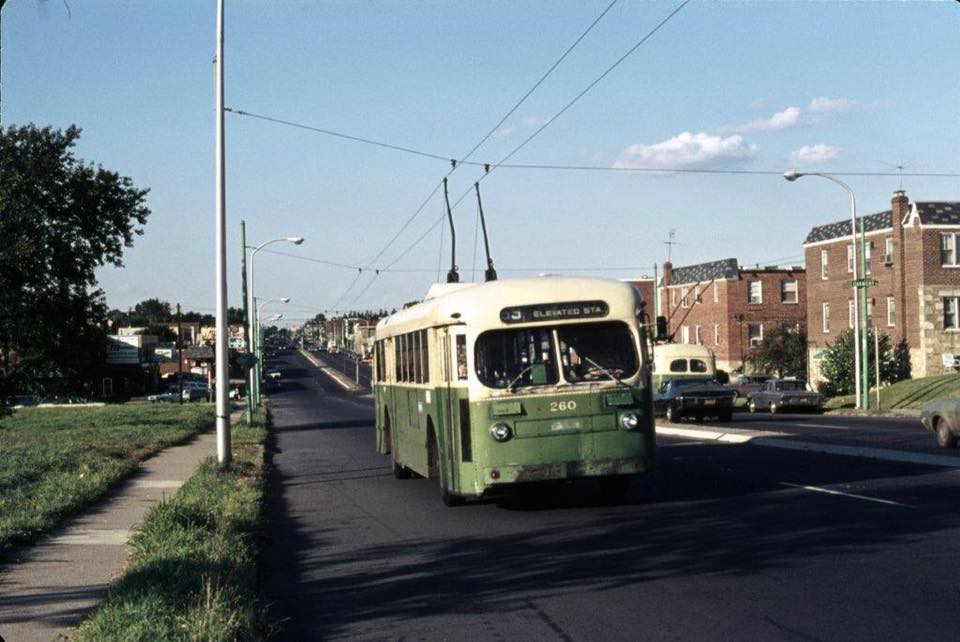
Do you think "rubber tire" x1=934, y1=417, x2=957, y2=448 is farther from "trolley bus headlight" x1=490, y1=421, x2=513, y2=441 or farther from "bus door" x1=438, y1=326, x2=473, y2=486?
"trolley bus headlight" x1=490, y1=421, x2=513, y2=441

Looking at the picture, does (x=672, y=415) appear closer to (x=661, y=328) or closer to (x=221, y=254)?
(x=221, y=254)

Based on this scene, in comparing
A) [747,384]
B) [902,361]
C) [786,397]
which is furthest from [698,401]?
[747,384]

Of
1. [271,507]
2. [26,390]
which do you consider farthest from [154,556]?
[26,390]

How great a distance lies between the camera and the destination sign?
47.2 ft

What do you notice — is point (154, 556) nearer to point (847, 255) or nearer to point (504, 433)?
point (504, 433)

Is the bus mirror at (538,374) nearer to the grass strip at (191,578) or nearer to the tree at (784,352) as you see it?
the grass strip at (191,578)

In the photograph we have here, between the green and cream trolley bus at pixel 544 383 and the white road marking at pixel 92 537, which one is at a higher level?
the green and cream trolley bus at pixel 544 383

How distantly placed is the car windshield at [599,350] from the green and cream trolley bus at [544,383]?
12 millimetres

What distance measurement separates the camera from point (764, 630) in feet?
26.1

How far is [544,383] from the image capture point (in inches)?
564

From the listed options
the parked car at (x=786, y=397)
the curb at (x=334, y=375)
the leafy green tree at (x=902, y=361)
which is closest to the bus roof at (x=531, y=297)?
the parked car at (x=786, y=397)

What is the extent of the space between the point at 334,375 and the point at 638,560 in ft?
395

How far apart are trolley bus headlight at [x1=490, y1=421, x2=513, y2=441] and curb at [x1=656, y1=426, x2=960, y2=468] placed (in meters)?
8.02

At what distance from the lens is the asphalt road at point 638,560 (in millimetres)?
8406
